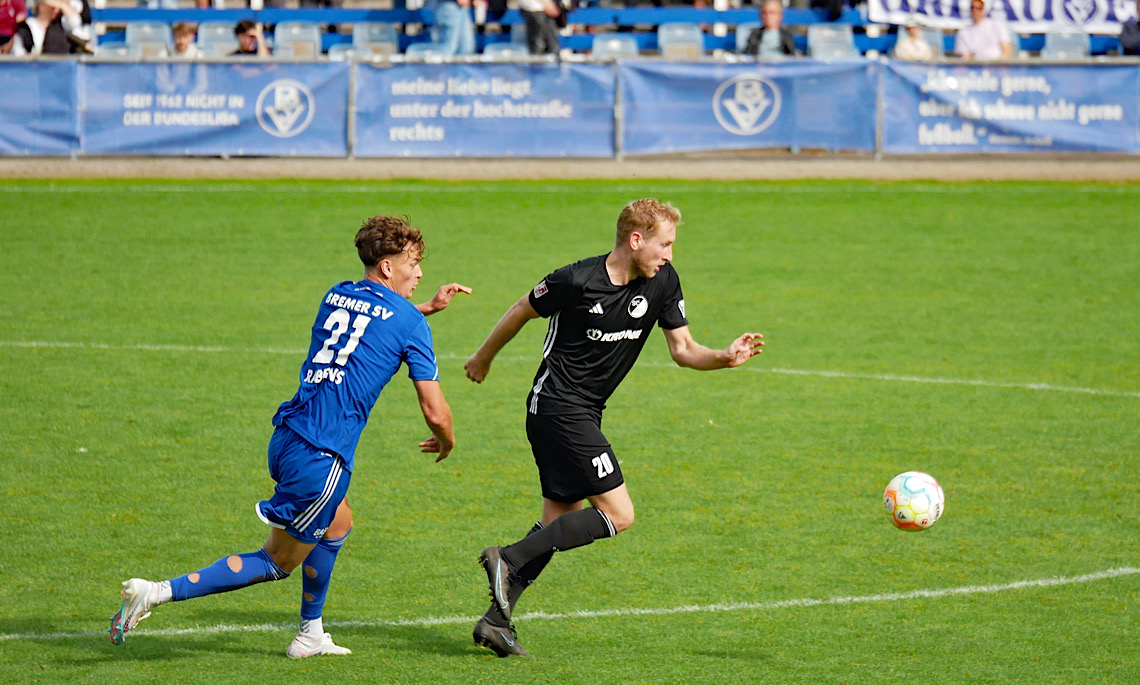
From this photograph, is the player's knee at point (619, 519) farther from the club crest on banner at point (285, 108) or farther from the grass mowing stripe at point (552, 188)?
the club crest on banner at point (285, 108)

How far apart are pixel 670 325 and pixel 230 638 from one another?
2484 millimetres

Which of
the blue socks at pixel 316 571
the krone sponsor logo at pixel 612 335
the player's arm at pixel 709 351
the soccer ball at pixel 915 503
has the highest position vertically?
the krone sponsor logo at pixel 612 335

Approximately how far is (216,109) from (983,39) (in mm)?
12169

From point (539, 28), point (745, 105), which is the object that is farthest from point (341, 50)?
point (745, 105)

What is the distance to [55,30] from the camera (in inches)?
787

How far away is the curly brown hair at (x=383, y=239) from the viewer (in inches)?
216

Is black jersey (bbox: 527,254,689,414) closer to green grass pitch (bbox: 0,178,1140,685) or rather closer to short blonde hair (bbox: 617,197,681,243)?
short blonde hair (bbox: 617,197,681,243)

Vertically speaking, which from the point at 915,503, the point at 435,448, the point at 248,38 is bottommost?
the point at 915,503

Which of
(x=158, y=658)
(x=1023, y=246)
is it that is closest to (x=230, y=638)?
(x=158, y=658)

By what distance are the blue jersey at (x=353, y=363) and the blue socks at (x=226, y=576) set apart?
0.57 m

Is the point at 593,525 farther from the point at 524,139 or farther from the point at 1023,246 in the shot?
the point at 524,139

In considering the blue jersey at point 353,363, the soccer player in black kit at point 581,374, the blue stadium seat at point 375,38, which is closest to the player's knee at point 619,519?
the soccer player in black kit at point 581,374

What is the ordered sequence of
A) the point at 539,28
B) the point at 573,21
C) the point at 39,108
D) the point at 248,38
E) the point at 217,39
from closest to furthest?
1. the point at 39,108
2. the point at 248,38
3. the point at 539,28
4. the point at 217,39
5. the point at 573,21

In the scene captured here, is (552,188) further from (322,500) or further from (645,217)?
(322,500)
